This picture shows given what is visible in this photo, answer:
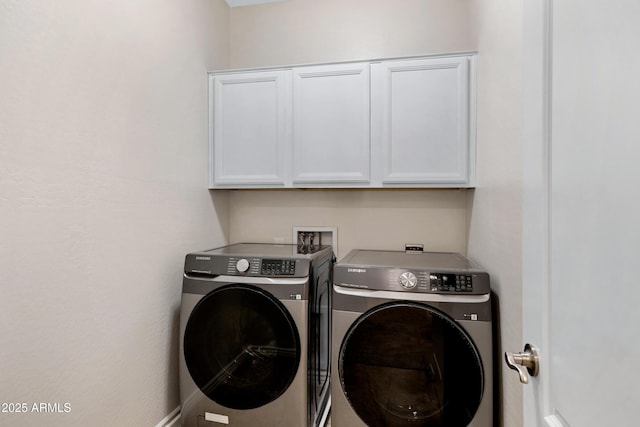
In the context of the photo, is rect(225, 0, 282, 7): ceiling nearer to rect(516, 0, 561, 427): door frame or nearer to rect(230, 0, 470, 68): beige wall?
rect(230, 0, 470, 68): beige wall

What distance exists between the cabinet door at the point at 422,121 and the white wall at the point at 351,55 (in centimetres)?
34

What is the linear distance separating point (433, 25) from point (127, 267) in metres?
2.23

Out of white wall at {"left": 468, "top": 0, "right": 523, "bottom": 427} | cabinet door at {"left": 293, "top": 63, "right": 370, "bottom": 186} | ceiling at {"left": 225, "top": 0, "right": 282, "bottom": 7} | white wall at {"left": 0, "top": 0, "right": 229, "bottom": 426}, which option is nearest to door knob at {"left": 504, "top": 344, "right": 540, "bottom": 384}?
white wall at {"left": 468, "top": 0, "right": 523, "bottom": 427}

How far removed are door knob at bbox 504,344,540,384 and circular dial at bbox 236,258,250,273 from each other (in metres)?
1.16

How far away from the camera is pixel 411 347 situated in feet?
4.59

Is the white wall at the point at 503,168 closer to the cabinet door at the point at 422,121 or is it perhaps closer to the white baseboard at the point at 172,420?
the cabinet door at the point at 422,121

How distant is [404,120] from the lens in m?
1.84

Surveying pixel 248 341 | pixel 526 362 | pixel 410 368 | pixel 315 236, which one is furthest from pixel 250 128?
pixel 526 362

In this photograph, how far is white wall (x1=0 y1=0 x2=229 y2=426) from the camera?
1017mm

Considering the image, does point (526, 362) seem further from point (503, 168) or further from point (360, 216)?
point (360, 216)

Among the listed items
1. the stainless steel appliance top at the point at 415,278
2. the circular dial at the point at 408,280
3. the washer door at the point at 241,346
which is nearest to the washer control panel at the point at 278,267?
the washer door at the point at 241,346

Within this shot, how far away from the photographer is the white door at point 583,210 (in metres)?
0.45

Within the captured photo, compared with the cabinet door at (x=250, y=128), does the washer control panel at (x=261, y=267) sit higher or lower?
lower

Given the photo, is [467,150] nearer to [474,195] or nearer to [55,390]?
[474,195]
